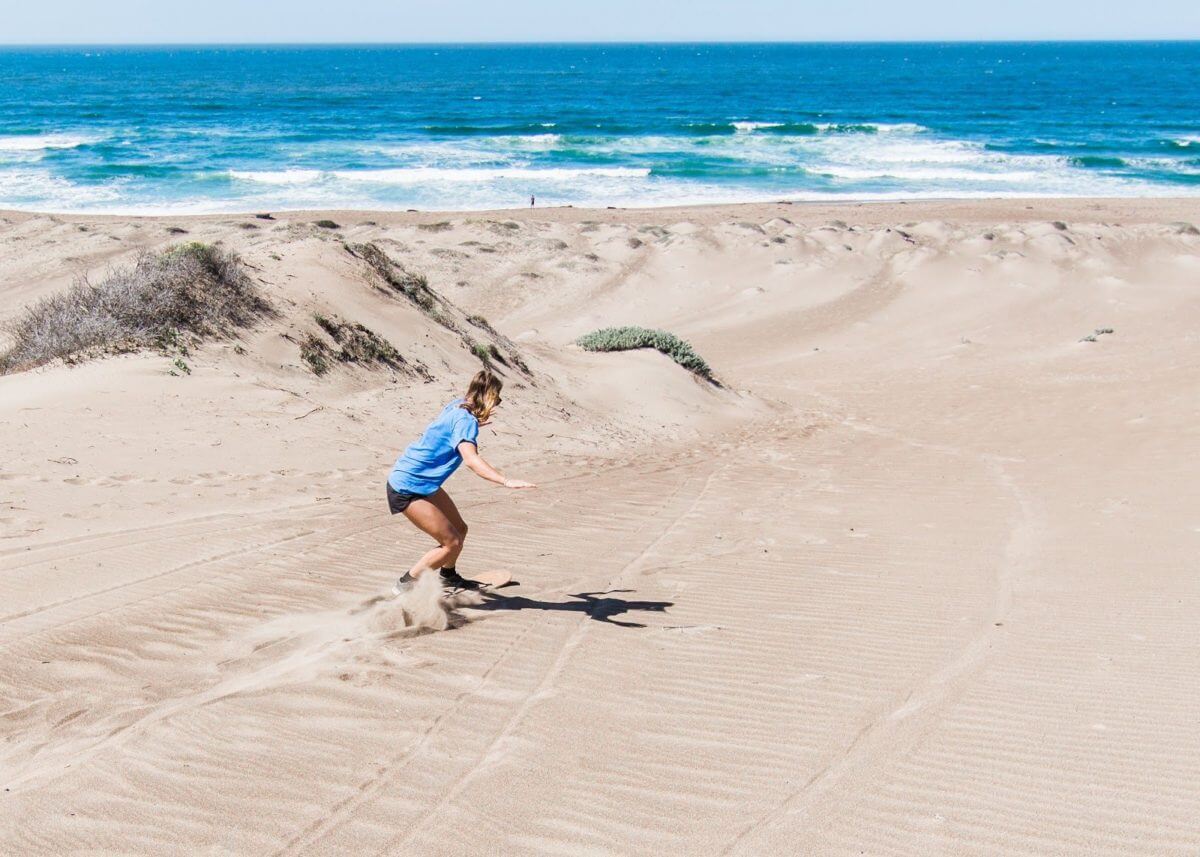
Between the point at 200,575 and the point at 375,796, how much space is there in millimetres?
3184

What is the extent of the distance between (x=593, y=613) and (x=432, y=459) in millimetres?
1365

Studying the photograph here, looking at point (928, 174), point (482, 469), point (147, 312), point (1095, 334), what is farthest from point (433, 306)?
point (928, 174)

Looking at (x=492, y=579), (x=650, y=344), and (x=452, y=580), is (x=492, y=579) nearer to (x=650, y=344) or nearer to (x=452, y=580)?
(x=452, y=580)

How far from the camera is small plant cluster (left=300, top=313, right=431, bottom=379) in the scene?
12781 millimetres

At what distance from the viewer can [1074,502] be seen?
10.6 m

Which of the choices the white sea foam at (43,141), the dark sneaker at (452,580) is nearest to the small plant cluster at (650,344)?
the dark sneaker at (452,580)

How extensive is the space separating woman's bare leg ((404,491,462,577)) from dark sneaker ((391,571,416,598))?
0.12ft

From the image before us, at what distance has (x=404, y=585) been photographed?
672cm

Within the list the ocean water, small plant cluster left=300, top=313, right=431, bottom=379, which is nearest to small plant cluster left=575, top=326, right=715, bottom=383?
small plant cluster left=300, top=313, right=431, bottom=379

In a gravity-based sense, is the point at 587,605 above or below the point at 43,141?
below

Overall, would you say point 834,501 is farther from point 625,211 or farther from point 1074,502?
point 625,211

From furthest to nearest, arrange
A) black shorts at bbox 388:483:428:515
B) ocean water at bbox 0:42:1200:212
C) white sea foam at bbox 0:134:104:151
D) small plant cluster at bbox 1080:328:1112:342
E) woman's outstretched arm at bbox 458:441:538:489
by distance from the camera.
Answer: white sea foam at bbox 0:134:104:151
ocean water at bbox 0:42:1200:212
small plant cluster at bbox 1080:328:1112:342
black shorts at bbox 388:483:428:515
woman's outstretched arm at bbox 458:441:538:489

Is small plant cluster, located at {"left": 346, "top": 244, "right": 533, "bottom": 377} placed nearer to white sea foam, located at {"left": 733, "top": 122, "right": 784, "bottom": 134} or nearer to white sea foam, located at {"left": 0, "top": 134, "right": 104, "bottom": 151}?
white sea foam, located at {"left": 0, "top": 134, "right": 104, "bottom": 151}

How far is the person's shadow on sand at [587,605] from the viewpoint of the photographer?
6855 millimetres
